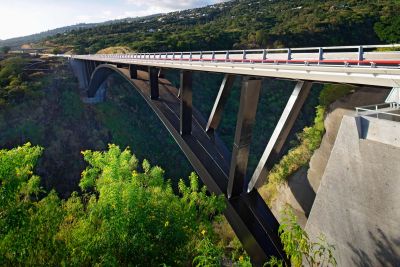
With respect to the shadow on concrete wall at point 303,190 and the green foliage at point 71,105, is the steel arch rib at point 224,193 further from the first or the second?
the green foliage at point 71,105

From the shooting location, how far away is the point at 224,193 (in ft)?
52.0

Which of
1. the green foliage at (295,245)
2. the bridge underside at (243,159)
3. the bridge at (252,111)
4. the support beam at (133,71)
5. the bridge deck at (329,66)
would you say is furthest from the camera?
the support beam at (133,71)

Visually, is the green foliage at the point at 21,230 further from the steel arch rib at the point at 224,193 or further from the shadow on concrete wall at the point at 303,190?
the shadow on concrete wall at the point at 303,190

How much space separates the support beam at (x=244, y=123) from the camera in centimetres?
1302

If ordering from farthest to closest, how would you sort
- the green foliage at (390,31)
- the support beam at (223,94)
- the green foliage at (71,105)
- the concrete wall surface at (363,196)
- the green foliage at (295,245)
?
the green foliage at (71,105) < the green foliage at (390,31) < the support beam at (223,94) < the concrete wall surface at (363,196) < the green foliage at (295,245)

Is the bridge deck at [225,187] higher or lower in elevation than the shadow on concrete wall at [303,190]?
higher

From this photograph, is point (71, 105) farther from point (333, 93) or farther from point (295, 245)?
point (295, 245)

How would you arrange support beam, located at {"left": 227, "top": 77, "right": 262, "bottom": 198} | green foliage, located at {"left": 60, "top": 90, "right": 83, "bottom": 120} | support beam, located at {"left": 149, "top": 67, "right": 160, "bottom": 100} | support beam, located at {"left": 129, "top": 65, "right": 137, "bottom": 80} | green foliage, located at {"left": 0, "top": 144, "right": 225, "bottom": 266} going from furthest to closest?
green foliage, located at {"left": 60, "top": 90, "right": 83, "bottom": 120}, support beam, located at {"left": 129, "top": 65, "right": 137, "bottom": 80}, support beam, located at {"left": 149, "top": 67, "right": 160, "bottom": 100}, support beam, located at {"left": 227, "top": 77, "right": 262, "bottom": 198}, green foliage, located at {"left": 0, "top": 144, "right": 225, "bottom": 266}

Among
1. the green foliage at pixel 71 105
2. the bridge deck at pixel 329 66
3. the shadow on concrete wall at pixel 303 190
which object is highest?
the bridge deck at pixel 329 66

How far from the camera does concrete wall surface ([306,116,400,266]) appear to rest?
791 centimetres

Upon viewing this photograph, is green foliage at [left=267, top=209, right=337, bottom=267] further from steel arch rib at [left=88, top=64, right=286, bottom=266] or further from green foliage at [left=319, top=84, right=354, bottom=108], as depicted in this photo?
green foliage at [left=319, top=84, right=354, bottom=108]

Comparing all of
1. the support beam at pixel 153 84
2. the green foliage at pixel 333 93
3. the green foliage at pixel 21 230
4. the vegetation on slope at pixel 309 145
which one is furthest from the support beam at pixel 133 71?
the green foliage at pixel 21 230

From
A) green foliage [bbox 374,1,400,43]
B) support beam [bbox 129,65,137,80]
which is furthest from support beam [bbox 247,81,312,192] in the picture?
green foliage [bbox 374,1,400,43]

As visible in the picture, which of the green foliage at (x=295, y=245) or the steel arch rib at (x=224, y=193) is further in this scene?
the steel arch rib at (x=224, y=193)
